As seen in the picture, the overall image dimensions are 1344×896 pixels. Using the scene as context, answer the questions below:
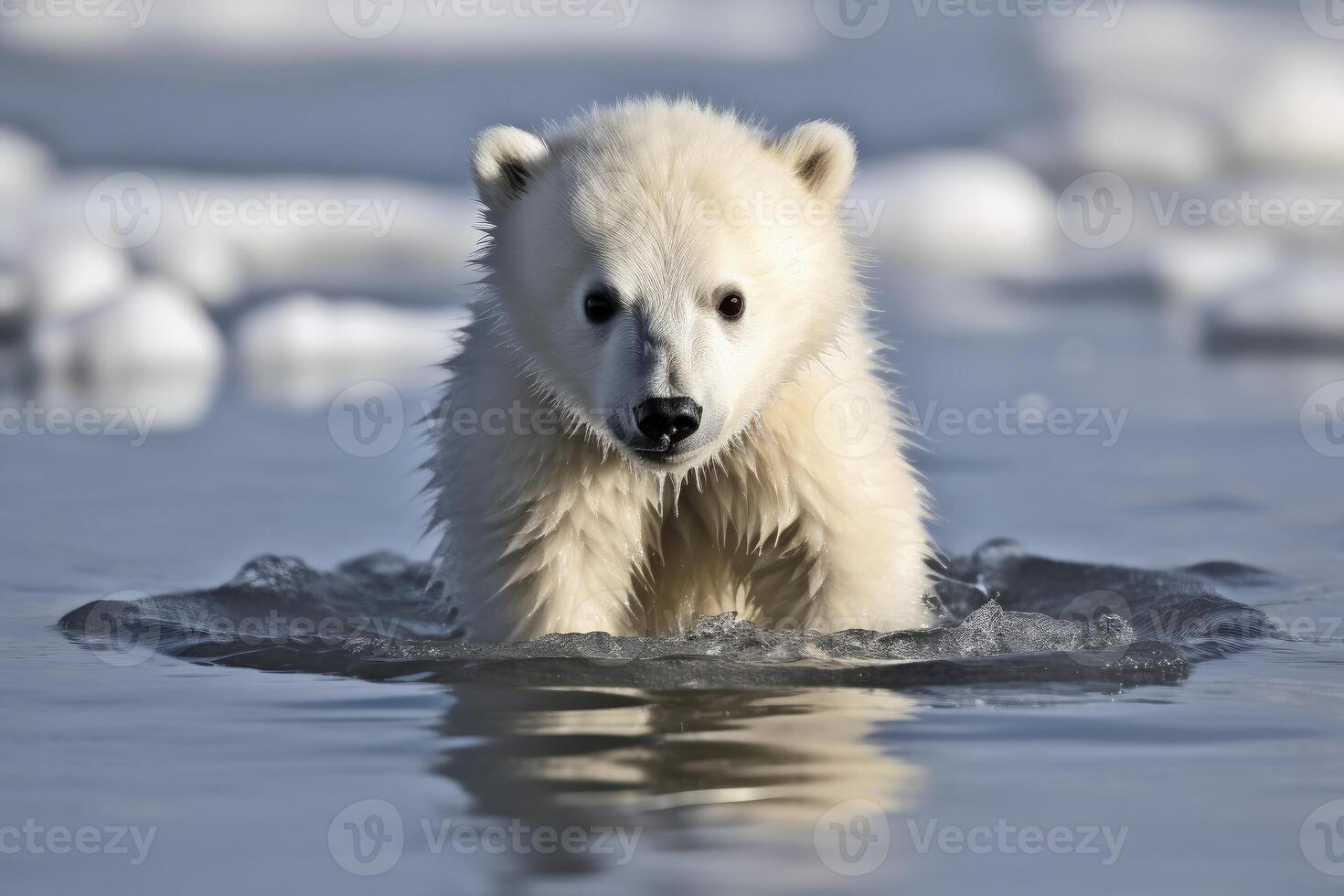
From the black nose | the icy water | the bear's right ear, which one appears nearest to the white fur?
the bear's right ear

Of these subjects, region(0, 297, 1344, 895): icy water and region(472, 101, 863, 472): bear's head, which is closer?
region(0, 297, 1344, 895): icy water

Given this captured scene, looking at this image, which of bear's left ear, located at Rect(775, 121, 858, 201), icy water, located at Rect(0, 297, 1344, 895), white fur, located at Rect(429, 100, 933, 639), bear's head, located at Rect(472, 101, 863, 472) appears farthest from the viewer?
bear's left ear, located at Rect(775, 121, 858, 201)

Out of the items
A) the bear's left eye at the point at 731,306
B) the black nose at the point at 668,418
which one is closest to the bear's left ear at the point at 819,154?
the bear's left eye at the point at 731,306

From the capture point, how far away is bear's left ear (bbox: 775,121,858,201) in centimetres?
614

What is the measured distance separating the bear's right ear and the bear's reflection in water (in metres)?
1.90

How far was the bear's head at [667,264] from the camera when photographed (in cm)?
537

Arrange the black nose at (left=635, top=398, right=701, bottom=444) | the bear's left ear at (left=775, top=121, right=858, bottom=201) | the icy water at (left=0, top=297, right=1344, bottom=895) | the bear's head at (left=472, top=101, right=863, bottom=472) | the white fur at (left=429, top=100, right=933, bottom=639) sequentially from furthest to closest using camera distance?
1. the bear's left ear at (left=775, top=121, right=858, bottom=201)
2. the white fur at (left=429, top=100, right=933, bottom=639)
3. the bear's head at (left=472, top=101, right=863, bottom=472)
4. the black nose at (left=635, top=398, right=701, bottom=444)
5. the icy water at (left=0, top=297, right=1344, bottom=895)

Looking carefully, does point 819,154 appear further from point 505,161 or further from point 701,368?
point 701,368

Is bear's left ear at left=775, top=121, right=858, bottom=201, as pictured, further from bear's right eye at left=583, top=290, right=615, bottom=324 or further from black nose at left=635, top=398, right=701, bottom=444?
black nose at left=635, top=398, right=701, bottom=444

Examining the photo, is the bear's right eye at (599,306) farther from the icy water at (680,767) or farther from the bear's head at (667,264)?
the icy water at (680,767)

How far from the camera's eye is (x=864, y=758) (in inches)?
166

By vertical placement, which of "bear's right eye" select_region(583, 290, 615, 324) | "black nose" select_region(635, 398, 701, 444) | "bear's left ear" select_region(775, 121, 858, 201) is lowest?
"black nose" select_region(635, 398, 701, 444)

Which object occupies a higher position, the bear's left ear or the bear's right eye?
the bear's left ear

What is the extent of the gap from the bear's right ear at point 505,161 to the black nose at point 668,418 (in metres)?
1.31
